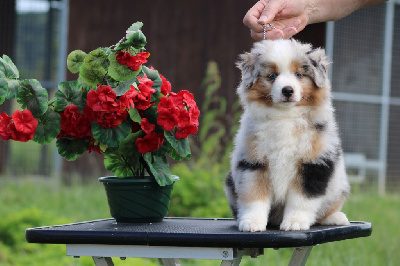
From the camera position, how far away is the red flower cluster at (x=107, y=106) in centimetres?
252

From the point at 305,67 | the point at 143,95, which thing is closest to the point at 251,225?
the point at 305,67

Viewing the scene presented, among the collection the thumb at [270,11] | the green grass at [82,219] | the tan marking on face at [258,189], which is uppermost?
the thumb at [270,11]

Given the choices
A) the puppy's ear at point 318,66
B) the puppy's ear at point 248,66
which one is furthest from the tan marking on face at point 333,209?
the puppy's ear at point 248,66

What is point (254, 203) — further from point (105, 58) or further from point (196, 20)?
point (196, 20)

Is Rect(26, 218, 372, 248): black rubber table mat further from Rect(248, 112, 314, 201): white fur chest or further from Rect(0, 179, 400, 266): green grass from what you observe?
Rect(0, 179, 400, 266): green grass

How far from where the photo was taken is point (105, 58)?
262 centimetres

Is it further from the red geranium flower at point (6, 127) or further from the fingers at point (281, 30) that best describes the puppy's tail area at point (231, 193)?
the red geranium flower at point (6, 127)

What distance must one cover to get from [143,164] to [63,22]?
515 centimetres

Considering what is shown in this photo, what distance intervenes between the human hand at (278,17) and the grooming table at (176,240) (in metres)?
0.82

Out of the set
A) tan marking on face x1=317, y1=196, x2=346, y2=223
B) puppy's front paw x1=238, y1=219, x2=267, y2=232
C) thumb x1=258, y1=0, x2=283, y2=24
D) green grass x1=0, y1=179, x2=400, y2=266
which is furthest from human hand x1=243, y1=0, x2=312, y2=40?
green grass x1=0, y1=179, x2=400, y2=266

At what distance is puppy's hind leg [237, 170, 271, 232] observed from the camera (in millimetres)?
2354

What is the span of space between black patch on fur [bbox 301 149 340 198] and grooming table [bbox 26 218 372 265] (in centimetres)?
13

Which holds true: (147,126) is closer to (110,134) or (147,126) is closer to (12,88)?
(110,134)

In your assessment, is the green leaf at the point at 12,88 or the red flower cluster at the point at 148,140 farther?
the red flower cluster at the point at 148,140
